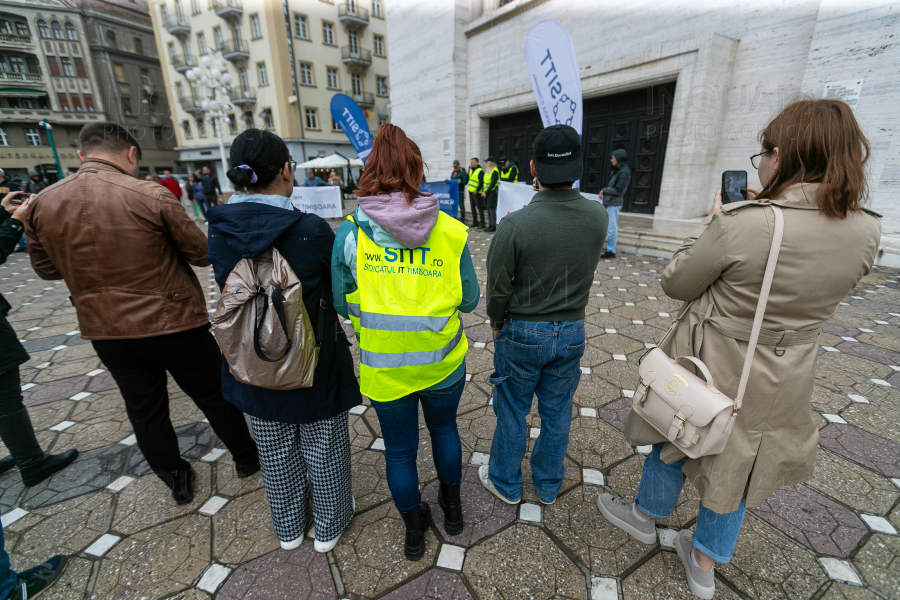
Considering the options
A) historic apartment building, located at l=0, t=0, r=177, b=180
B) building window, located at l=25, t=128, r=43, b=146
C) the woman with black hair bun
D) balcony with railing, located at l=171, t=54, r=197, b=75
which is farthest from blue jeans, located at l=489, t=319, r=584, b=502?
building window, located at l=25, t=128, r=43, b=146

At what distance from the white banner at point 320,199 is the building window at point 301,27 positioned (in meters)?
26.2

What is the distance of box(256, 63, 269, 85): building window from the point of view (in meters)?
28.6

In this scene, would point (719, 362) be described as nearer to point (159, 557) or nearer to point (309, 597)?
point (309, 597)

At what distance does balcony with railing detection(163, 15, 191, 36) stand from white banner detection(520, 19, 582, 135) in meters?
37.1

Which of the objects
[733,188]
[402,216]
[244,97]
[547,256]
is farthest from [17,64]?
[733,188]

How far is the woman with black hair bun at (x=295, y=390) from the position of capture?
1.50 metres

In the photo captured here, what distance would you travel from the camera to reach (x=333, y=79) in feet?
103

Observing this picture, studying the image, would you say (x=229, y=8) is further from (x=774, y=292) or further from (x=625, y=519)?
(x=625, y=519)

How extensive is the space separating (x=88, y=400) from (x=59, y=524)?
5.26 ft

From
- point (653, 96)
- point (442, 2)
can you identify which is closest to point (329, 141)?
point (442, 2)

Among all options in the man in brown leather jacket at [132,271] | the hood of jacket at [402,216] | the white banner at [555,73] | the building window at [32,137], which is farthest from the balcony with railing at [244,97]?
the hood of jacket at [402,216]

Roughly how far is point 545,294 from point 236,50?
3689cm

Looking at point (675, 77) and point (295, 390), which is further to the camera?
point (675, 77)

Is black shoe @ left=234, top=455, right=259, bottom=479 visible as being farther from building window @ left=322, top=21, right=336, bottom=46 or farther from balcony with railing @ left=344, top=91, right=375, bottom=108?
building window @ left=322, top=21, right=336, bottom=46
